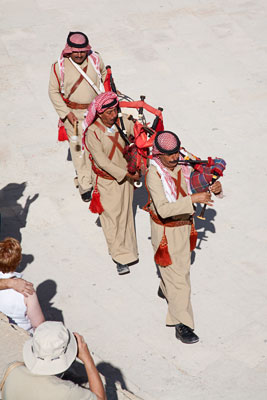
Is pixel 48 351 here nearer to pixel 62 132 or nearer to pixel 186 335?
pixel 186 335

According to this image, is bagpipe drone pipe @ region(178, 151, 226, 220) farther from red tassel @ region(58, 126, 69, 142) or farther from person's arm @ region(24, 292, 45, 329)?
red tassel @ region(58, 126, 69, 142)

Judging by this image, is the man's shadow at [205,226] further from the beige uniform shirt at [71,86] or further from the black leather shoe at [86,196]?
the beige uniform shirt at [71,86]

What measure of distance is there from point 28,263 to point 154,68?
441cm

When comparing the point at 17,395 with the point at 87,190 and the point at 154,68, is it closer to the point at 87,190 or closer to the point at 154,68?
the point at 87,190

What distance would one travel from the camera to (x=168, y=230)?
6.11 metres

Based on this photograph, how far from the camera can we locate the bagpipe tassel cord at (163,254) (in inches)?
241

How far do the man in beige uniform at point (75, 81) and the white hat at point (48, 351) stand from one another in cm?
382

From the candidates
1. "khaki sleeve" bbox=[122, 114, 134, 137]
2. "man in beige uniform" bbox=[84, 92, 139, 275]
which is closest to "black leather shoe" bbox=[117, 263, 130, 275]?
"man in beige uniform" bbox=[84, 92, 139, 275]

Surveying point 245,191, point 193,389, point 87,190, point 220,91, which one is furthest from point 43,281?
point 220,91

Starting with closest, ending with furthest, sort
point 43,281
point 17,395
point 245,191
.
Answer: point 17,395 → point 43,281 → point 245,191

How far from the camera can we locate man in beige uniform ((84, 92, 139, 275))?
6.63 m

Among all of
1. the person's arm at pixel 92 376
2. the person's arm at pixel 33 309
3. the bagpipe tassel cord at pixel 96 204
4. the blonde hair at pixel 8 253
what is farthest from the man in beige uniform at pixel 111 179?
the person's arm at pixel 92 376

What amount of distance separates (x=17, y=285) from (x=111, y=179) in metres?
1.79

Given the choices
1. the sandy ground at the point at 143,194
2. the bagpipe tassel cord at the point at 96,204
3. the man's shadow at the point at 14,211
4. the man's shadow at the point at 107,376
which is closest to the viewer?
the man's shadow at the point at 107,376
